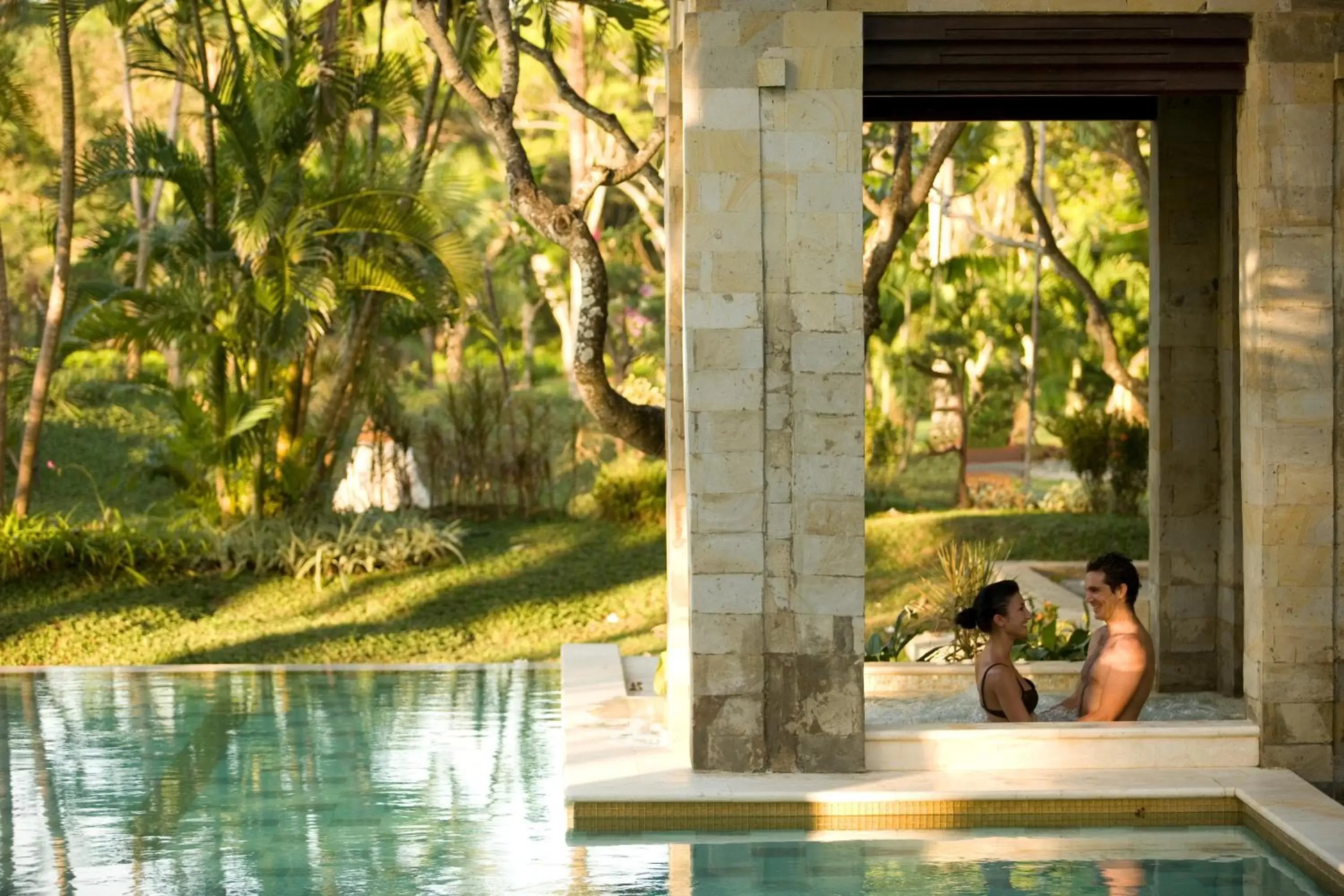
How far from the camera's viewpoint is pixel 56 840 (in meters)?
7.96

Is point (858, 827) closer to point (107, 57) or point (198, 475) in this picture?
point (198, 475)

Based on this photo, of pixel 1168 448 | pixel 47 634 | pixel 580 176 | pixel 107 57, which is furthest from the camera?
pixel 107 57

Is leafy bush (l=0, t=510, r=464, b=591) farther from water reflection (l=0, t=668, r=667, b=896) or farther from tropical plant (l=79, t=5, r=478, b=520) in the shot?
water reflection (l=0, t=668, r=667, b=896)

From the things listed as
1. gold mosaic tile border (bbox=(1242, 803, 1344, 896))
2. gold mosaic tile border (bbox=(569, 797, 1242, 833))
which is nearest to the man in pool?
gold mosaic tile border (bbox=(569, 797, 1242, 833))

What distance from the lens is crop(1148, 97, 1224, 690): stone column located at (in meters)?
10.1

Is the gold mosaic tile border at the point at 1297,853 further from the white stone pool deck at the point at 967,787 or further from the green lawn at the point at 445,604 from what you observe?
the green lawn at the point at 445,604

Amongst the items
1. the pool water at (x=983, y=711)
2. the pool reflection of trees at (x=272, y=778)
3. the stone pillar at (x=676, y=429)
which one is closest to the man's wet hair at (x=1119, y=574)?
the pool water at (x=983, y=711)

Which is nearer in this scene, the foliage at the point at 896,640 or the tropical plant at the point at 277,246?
the foliage at the point at 896,640

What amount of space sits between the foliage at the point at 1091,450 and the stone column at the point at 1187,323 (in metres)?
8.62

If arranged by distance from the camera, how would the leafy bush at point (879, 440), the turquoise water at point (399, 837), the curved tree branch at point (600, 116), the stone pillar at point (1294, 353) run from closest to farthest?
the turquoise water at point (399, 837), the stone pillar at point (1294, 353), the curved tree branch at point (600, 116), the leafy bush at point (879, 440)

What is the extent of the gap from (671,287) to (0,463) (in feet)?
31.1

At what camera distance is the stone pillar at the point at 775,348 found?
8.04 metres

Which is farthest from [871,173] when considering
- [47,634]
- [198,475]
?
[47,634]

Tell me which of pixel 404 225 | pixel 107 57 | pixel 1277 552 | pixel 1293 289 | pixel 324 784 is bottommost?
pixel 324 784
